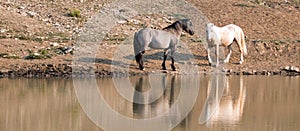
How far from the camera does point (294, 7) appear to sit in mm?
32469

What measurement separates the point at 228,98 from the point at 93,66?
5.80m

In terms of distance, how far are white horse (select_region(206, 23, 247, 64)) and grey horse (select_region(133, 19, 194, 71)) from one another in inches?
25.6

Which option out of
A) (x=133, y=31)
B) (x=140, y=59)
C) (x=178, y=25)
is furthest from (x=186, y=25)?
(x=133, y=31)

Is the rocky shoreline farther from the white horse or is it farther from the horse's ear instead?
the white horse

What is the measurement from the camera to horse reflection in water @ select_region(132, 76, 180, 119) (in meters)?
15.8

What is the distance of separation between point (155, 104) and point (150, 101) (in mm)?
485

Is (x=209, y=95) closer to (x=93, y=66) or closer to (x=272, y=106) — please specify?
(x=272, y=106)

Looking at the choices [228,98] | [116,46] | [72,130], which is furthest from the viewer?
[116,46]

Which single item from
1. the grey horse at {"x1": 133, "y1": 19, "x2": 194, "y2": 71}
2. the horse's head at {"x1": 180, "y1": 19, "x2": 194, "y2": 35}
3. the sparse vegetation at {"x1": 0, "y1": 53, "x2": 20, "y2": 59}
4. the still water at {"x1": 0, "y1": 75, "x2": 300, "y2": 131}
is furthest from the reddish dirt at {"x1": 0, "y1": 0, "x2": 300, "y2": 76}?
the still water at {"x1": 0, "y1": 75, "x2": 300, "y2": 131}

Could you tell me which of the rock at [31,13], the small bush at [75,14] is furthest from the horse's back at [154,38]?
the rock at [31,13]

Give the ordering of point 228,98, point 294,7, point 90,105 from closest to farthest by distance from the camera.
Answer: point 90,105, point 228,98, point 294,7

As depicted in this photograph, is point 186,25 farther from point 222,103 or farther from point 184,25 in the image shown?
point 222,103

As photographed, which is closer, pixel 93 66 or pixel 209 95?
pixel 209 95

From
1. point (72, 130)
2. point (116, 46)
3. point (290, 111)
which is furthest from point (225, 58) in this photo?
point (72, 130)
